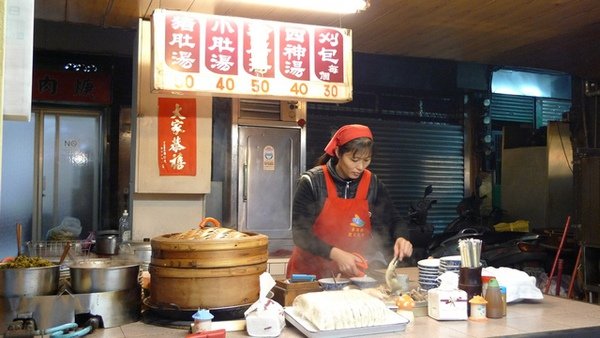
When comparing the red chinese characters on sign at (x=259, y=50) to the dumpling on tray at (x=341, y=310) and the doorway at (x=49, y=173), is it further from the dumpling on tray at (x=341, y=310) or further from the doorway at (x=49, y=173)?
the doorway at (x=49, y=173)

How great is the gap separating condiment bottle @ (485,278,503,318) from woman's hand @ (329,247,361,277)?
2.64ft

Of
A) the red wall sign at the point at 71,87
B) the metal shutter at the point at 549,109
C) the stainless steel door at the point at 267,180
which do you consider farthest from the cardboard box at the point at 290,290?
the metal shutter at the point at 549,109

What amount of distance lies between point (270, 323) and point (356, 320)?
34 centimetres

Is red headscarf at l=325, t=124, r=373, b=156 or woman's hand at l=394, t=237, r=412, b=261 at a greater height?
red headscarf at l=325, t=124, r=373, b=156

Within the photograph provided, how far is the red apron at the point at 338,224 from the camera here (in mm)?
3525

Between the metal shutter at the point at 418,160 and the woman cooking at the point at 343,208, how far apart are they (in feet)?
10.7

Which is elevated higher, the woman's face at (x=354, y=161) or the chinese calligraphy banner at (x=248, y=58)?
the chinese calligraphy banner at (x=248, y=58)

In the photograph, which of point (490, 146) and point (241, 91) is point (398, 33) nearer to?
point (241, 91)

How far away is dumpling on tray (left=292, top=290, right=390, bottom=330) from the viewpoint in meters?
2.05

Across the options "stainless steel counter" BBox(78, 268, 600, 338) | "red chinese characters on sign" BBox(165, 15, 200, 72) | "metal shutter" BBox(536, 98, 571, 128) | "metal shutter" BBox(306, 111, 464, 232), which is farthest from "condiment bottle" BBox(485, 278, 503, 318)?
"metal shutter" BBox(536, 98, 571, 128)

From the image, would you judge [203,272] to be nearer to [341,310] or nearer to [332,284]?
[341,310]

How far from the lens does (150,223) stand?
465 centimetres

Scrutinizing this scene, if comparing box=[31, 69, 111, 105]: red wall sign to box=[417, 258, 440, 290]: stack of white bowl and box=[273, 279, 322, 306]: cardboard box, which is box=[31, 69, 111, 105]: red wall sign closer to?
box=[273, 279, 322, 306]: cardboard box

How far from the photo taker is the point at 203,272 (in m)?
2.19
